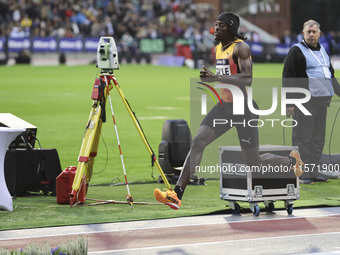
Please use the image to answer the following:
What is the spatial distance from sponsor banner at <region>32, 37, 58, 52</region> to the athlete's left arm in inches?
1486

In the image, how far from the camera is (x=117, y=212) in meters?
8.88

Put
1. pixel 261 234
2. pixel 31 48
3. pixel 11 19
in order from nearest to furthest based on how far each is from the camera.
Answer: pixel 261 234 < pixel 31 48 < pixel 11 19

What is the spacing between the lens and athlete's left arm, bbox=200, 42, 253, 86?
835 centimetres

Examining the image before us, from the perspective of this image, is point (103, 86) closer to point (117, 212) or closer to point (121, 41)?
point (117, 212)

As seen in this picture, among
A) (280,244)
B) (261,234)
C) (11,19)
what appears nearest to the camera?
(280,244)

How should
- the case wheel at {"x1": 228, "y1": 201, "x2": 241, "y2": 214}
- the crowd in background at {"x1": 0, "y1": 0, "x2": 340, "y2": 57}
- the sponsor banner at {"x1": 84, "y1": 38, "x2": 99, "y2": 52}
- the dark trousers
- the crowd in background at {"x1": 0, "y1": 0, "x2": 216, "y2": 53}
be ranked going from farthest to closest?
1. the sponsor banner at {"x1": 84, "y1": 38, "x2": 99, "y2": 52}
2. the crowd in background at {"x1": 0, "y1": 0, "x2": 216, "y2": 53}
3. the crowd in background at {"x1": 0, "y1": 0, "x2": 340, "y2": 57}
4. the dark trousers
5. the case wheel at {"x1": 228, "y1": 201, "x2": 241, "y2": 214}

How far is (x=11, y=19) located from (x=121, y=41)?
6.56 m

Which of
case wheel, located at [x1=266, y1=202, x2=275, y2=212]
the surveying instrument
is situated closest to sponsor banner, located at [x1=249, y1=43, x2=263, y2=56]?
the surveying instrument

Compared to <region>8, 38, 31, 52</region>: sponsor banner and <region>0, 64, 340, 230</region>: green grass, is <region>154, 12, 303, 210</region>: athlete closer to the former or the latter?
<region>0, 64, 340, 230</region>: green grass

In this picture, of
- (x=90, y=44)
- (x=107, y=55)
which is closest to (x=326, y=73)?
(x=107, y=55)

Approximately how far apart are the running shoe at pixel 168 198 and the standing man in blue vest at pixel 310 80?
3.07 m

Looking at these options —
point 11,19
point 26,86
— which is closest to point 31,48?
point 11,19

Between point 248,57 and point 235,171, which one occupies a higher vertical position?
point 248,57

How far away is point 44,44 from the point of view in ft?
151
